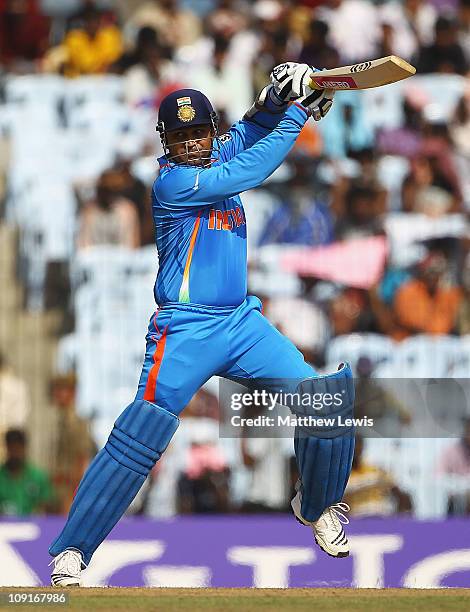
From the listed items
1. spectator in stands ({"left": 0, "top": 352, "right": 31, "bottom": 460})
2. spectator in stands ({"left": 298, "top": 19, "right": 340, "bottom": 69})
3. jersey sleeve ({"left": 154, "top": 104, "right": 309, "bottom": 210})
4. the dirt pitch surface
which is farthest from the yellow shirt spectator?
the dirt pitch surface

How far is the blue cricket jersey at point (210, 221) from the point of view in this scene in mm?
5887

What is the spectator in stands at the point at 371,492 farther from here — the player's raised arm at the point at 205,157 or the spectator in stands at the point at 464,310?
the player's raised arm at the point at 205,157

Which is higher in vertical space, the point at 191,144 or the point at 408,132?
the point at 408,132

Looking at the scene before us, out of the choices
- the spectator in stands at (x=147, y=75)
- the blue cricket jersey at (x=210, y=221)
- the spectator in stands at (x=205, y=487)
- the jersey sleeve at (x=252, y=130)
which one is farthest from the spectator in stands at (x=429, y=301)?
the blue cricket jersey at (x=210, y=221)

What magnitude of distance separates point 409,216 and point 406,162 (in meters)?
0.64

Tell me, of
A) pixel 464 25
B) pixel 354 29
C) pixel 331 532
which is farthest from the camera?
pixel 464 25

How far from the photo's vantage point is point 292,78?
19.7 ft

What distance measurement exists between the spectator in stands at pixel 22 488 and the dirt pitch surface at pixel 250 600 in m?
3.38

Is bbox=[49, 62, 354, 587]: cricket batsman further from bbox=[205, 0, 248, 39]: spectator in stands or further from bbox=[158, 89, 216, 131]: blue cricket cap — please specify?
bbox=[205, 0, 248, 39]: spectator in stands

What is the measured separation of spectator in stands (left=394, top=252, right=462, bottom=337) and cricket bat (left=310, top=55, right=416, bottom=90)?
160 inches

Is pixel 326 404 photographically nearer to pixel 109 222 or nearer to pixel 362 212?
pixel 362 212

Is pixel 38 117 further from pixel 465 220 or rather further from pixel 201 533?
pixel 201 533

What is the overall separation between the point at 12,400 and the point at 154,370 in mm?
4081

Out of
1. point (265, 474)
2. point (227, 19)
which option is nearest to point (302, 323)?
point (265, 474)
